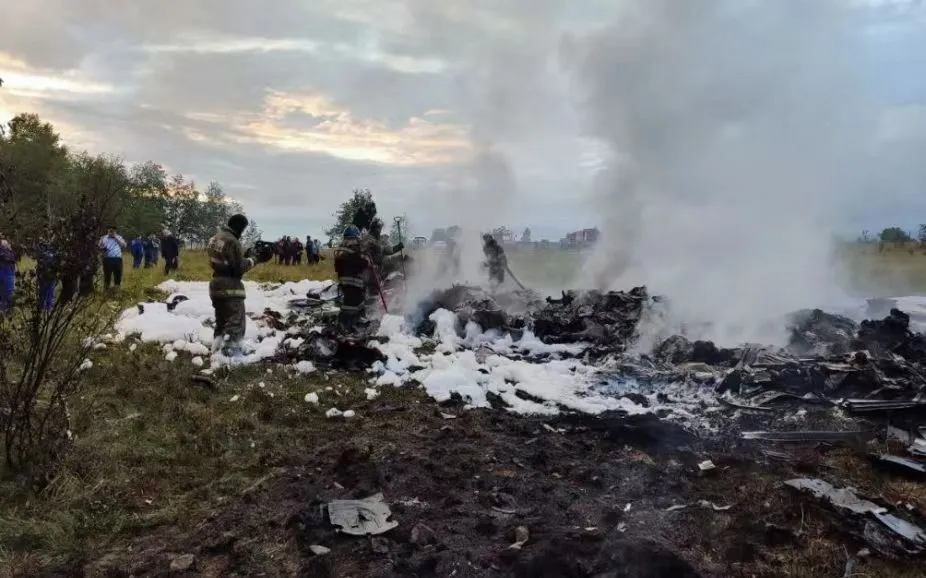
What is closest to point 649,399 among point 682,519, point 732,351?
point 732,351

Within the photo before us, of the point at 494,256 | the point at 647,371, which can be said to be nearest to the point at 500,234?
the point at 494,256

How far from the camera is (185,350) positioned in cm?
934

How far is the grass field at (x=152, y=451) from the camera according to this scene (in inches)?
168

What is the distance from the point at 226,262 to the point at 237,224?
2.12 feet

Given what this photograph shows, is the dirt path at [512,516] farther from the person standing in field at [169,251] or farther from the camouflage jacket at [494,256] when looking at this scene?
the person standing in field at [169,251]

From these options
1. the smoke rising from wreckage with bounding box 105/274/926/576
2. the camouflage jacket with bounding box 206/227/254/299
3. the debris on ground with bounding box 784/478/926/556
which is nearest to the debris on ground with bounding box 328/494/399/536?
the smoke rising from wreckage with bounding box 105/274/926/576

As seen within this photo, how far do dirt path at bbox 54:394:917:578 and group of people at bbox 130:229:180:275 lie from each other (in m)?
16.5

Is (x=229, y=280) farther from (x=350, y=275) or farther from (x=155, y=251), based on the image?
(x=155, y=251)

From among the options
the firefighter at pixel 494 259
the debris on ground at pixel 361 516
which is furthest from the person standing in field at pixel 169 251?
the debris on ground at pixel 361 516

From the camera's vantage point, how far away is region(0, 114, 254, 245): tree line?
15.1 ft

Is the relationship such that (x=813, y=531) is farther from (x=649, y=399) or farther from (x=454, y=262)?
(x=454, y=262)

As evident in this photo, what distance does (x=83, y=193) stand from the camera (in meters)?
4.68

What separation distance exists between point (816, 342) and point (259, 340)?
32.0 feet

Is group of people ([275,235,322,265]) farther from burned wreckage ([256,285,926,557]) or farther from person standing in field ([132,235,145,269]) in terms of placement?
burned wreckage ([256,285,926,557])
